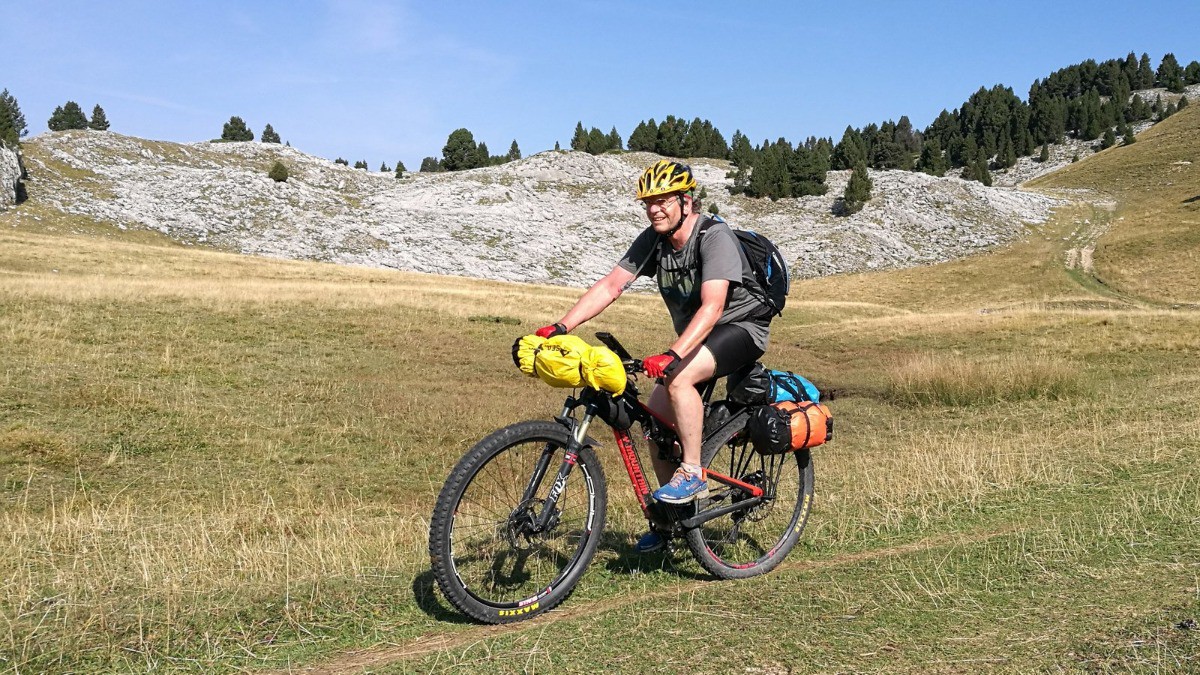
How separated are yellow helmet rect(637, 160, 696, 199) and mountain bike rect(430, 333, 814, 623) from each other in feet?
3.39

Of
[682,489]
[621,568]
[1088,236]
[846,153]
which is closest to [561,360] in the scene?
[682,489]

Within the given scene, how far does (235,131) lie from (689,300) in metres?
141

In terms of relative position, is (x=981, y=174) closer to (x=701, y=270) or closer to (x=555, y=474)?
(x=701, y=270)

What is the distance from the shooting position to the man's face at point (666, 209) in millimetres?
5934

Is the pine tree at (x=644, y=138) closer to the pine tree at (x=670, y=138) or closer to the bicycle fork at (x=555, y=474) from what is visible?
the pine tree at (x=670, y=138)

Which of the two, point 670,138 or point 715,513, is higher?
point 670,138

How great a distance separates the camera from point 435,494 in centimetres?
1223

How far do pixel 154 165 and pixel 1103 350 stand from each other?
86787 mm

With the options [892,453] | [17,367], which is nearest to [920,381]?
[892,453]

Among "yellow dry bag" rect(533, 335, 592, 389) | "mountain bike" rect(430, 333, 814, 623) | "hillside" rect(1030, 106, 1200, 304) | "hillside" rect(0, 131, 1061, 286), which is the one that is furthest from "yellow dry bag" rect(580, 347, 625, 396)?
"hillside" rect(0, 131, 1061, 286)

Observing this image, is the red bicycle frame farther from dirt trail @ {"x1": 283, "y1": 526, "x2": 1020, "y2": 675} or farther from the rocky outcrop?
the rocky outcrop

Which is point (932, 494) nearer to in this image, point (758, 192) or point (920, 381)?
point (920, 381)

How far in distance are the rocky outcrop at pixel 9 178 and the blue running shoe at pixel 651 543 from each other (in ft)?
233

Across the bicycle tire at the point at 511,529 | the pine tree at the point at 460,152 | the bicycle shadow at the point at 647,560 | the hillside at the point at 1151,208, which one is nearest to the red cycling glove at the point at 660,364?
the bicycle tire at the point at 511,529
